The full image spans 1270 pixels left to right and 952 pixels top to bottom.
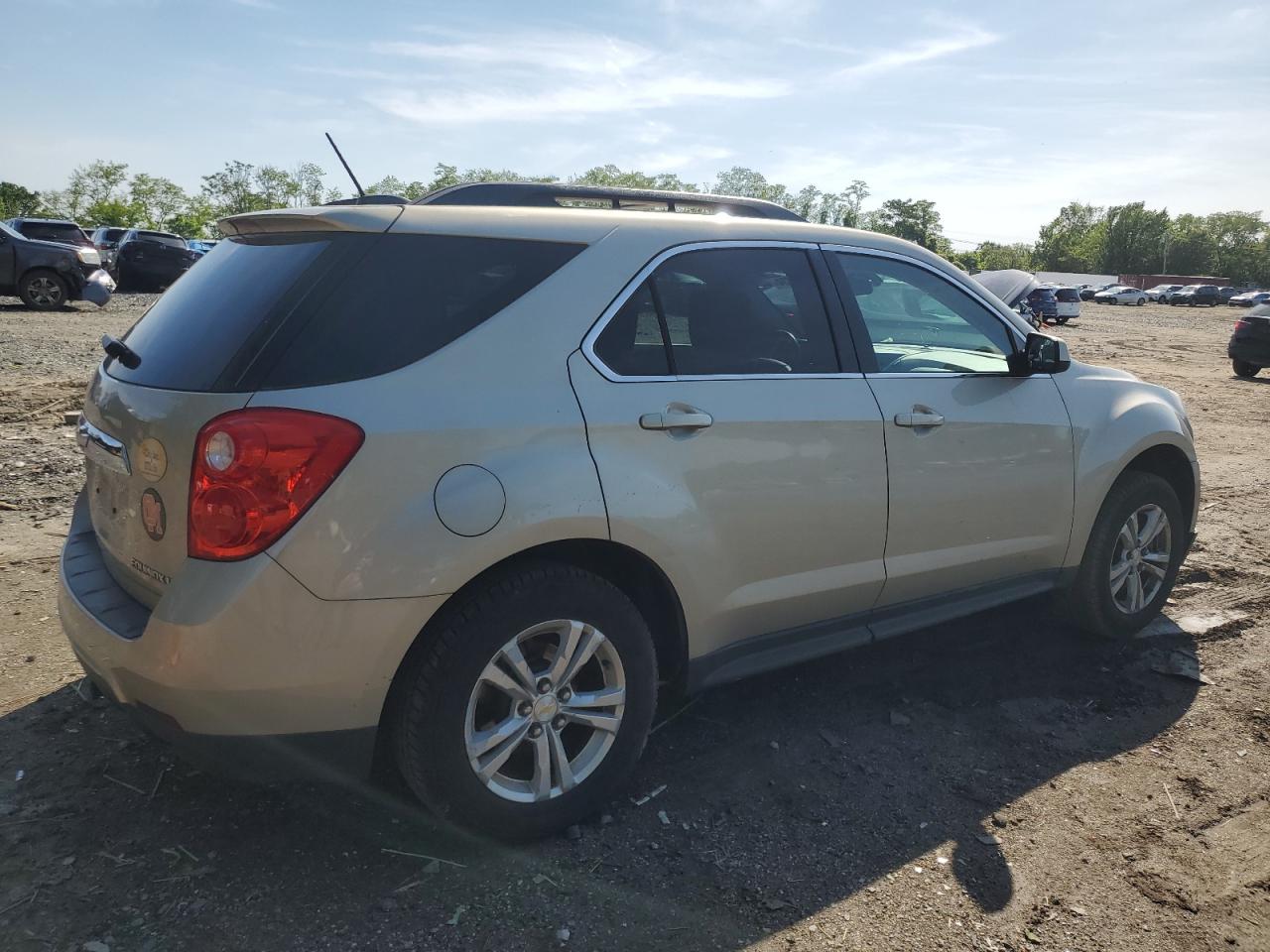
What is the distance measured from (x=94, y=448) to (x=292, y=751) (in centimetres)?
113

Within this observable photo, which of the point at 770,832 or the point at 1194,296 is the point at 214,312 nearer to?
the point at 770,832

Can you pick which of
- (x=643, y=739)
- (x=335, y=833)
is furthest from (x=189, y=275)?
(x=643, y=739)

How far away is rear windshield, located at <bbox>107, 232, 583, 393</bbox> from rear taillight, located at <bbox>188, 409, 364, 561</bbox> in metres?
0.12

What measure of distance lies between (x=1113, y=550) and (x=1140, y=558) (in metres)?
0.24

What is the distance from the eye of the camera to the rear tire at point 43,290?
17531mm

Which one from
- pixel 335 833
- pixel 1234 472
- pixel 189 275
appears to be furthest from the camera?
pixel 1234 472

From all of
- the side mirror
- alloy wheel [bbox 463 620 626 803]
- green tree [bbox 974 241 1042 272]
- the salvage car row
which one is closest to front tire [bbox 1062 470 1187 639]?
the side mirror

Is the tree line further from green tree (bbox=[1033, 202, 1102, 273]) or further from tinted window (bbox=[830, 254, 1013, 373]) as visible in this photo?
tinted window (bbox=[830, 254, 1013, 373])

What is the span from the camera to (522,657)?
269 centimetres

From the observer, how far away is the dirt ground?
2.52m

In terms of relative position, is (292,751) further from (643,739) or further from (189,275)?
(189,275)

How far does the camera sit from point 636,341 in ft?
9.70

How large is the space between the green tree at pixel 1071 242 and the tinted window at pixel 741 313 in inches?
5131

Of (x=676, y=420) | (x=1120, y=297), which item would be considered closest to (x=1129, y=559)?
(x=676, y=420)
